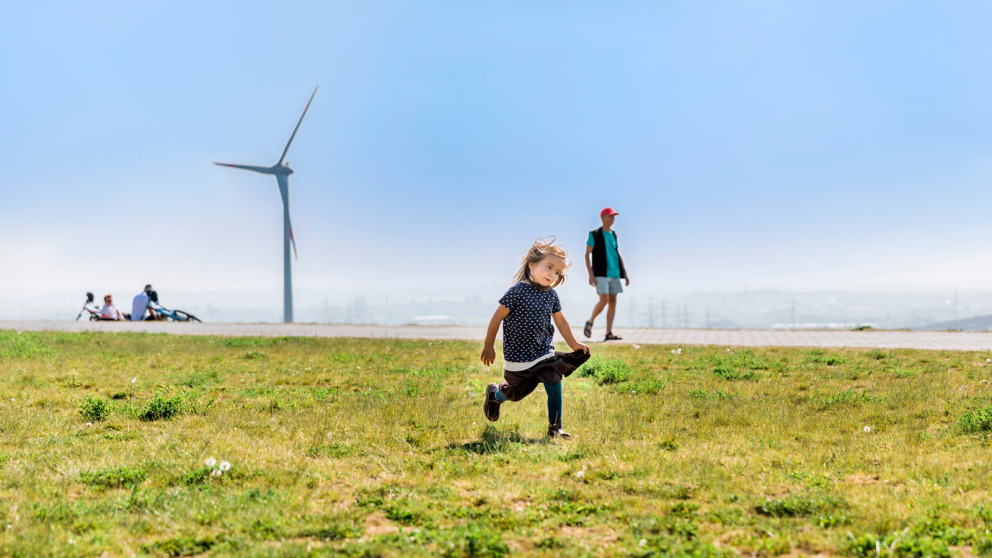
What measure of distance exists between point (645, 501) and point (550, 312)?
267 cm

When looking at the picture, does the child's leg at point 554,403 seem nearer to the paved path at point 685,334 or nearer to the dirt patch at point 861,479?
the dirt patch at point 861,479

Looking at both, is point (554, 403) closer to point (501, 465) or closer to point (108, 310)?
point (501, 465)

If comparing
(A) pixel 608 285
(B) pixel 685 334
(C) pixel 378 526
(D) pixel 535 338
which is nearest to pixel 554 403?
(D) pixel 535 338

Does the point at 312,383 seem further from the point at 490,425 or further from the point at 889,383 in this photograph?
the point at 889,383

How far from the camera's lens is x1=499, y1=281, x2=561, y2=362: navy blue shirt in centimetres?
666

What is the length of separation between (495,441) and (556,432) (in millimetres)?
687

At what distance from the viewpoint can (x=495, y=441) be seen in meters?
6.32

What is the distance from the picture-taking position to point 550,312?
270 inches

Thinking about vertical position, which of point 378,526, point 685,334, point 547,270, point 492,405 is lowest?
point 378,526

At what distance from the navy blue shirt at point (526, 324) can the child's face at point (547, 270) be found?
0.39 ft

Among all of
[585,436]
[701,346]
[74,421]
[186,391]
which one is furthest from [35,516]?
[701,346]

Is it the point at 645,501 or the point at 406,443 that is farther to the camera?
the point at 406,443

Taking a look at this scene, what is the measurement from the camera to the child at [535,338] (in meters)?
6.60

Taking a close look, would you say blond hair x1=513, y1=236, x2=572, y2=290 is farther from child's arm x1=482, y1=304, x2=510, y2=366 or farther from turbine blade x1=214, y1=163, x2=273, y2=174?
turbine blade x1=214, y1=163, x2=273, y2=174
